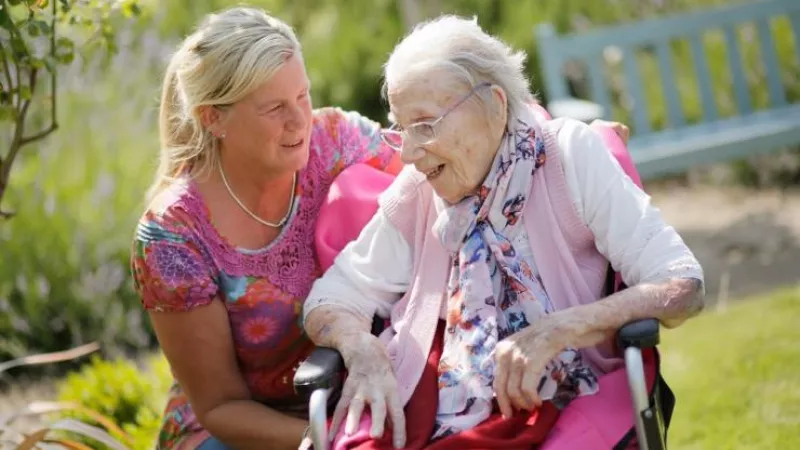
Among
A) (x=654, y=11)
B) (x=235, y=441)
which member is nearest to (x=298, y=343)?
(x=235, y=441)

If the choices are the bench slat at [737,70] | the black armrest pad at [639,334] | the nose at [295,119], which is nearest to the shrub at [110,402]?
the nose at [295,119]

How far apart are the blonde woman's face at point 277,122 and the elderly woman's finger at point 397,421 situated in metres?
0.72

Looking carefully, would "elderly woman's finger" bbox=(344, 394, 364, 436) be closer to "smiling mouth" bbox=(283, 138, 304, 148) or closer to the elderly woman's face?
the elderly woman's face

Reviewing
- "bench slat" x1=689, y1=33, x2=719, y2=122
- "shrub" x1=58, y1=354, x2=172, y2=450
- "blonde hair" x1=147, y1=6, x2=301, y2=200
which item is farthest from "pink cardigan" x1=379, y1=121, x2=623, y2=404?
"bench slat" x1=689, y1=33, x2=719, y2=122

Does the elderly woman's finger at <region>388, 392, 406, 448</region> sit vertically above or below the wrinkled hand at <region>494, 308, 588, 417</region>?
below

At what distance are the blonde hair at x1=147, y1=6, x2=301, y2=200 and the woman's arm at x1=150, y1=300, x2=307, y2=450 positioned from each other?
408mm

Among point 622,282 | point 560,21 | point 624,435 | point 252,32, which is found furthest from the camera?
point 560,21

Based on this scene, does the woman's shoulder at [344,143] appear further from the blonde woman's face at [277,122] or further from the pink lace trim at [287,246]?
the blonde woman's face at [277,122]

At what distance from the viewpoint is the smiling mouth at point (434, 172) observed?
9.83ft

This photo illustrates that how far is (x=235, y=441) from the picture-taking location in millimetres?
3332

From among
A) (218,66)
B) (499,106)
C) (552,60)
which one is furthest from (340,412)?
(552,60)

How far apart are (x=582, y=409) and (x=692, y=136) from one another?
3459 mm

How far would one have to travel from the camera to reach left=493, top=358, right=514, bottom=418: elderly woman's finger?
2814mm

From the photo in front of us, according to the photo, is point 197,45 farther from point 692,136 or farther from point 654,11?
point 654,11
